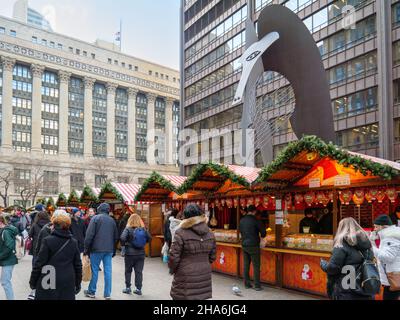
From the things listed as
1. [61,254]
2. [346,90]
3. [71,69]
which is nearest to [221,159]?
[346,90]

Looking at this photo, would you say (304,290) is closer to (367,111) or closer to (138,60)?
(367,111)

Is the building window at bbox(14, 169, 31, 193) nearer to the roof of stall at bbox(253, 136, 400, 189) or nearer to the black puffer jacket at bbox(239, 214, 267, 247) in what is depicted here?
the black puffer jacket at bbox(239, 214, 267, 247)

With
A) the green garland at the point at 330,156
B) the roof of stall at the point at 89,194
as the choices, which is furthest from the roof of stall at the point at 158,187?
the roof of stall at the point at 89,194

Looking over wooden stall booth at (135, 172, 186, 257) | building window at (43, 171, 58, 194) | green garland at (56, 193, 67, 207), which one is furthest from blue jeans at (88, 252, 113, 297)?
building window at (43, 171, 58, 194)

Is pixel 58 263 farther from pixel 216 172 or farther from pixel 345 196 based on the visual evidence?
pixel 216 172

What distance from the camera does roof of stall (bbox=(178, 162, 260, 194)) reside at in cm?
1142

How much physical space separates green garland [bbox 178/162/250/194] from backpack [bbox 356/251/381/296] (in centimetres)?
593

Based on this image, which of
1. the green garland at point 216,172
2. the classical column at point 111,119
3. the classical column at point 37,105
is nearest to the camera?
the green garland at point 216,172

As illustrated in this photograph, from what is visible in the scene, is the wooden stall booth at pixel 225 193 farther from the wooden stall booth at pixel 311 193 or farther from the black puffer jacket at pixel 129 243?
the black puffer jacket at pixel 129 243

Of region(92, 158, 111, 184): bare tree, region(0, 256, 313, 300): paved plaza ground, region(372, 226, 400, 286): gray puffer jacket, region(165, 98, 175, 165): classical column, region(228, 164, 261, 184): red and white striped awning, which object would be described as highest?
region(165, 98, 175, 165): classical column

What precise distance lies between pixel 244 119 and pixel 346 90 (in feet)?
49.7

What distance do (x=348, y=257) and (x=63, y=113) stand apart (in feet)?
272

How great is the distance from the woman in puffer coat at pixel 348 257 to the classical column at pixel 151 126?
3537 inches

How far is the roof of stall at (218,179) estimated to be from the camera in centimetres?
1142
